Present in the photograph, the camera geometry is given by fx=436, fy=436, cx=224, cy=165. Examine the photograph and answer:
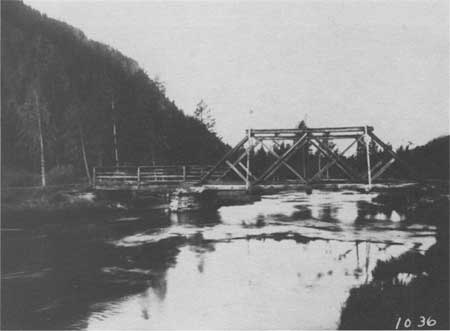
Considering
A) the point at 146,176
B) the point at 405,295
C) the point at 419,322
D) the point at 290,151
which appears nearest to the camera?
the point at 419,322

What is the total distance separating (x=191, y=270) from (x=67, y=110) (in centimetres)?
3362

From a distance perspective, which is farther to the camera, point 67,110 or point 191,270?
point 67,110

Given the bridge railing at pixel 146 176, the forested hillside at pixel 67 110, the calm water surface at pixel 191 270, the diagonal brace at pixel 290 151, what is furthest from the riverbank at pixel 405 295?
the forested hillside at pixel 67 110

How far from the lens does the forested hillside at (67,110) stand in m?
41.9

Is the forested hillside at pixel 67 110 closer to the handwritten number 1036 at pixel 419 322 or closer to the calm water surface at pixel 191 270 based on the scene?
the calm water surface at pixel 191 270

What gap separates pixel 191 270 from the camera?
631 inches

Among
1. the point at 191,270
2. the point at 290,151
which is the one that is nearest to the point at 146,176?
the point at 290,151

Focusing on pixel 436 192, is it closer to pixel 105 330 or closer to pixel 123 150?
pixel 105 330

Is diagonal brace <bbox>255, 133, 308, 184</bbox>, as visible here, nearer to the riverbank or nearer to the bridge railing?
the riverbank

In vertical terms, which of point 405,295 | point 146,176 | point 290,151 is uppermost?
point 290,151

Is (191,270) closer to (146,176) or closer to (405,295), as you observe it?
(405,295)

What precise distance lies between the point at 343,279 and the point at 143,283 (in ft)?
21.8

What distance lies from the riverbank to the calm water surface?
1.75 ft

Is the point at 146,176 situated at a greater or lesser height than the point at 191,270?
greater
